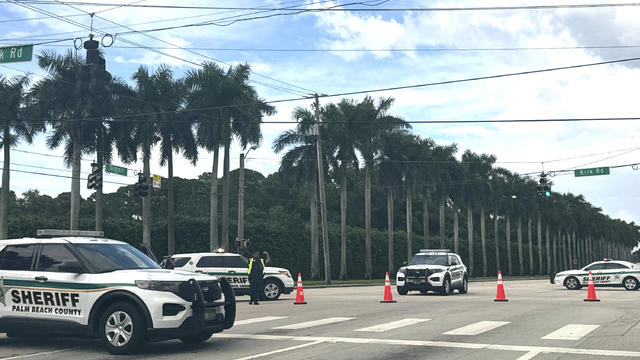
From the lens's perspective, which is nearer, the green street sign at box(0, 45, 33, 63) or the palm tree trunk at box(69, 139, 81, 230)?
the green street sign at box(0, 45, 33, 63)

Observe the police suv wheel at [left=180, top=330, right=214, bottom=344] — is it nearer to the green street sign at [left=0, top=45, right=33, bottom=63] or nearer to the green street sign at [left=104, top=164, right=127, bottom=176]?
the green street sign at [left=0, top=45, right=33, bottom=63]

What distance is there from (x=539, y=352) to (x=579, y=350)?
0.71 meters

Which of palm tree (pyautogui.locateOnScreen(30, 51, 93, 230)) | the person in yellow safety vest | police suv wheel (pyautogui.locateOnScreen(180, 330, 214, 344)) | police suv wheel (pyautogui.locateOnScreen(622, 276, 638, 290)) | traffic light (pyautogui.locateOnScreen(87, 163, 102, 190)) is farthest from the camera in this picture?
palm tree (pyautogui.locateOnScreen(30, 51, 93, 230))

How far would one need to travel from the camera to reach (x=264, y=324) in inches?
598

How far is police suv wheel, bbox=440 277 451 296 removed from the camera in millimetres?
27236

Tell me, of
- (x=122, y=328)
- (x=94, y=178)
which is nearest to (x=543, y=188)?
(x=94, y=178)

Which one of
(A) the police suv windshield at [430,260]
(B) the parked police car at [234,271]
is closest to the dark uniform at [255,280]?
(B) the parked police car at [234,271]

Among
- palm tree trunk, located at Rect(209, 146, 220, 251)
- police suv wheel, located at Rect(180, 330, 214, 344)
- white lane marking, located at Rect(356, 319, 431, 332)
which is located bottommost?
white lane marking, located at Rect(356, 319, 431, 332)

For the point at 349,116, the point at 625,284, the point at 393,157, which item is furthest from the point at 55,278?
the point at 393,157

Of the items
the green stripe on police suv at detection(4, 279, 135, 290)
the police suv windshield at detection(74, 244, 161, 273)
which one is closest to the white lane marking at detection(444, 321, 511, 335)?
the police suv windshield at detection(74, 244, 161, 273)

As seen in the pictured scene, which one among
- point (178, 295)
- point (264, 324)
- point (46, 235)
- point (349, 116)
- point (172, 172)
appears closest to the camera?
point (178, 295)

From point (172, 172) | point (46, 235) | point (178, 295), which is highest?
point (172, 172)

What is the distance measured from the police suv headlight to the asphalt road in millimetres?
946

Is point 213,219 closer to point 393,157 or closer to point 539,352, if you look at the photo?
point 393,157
